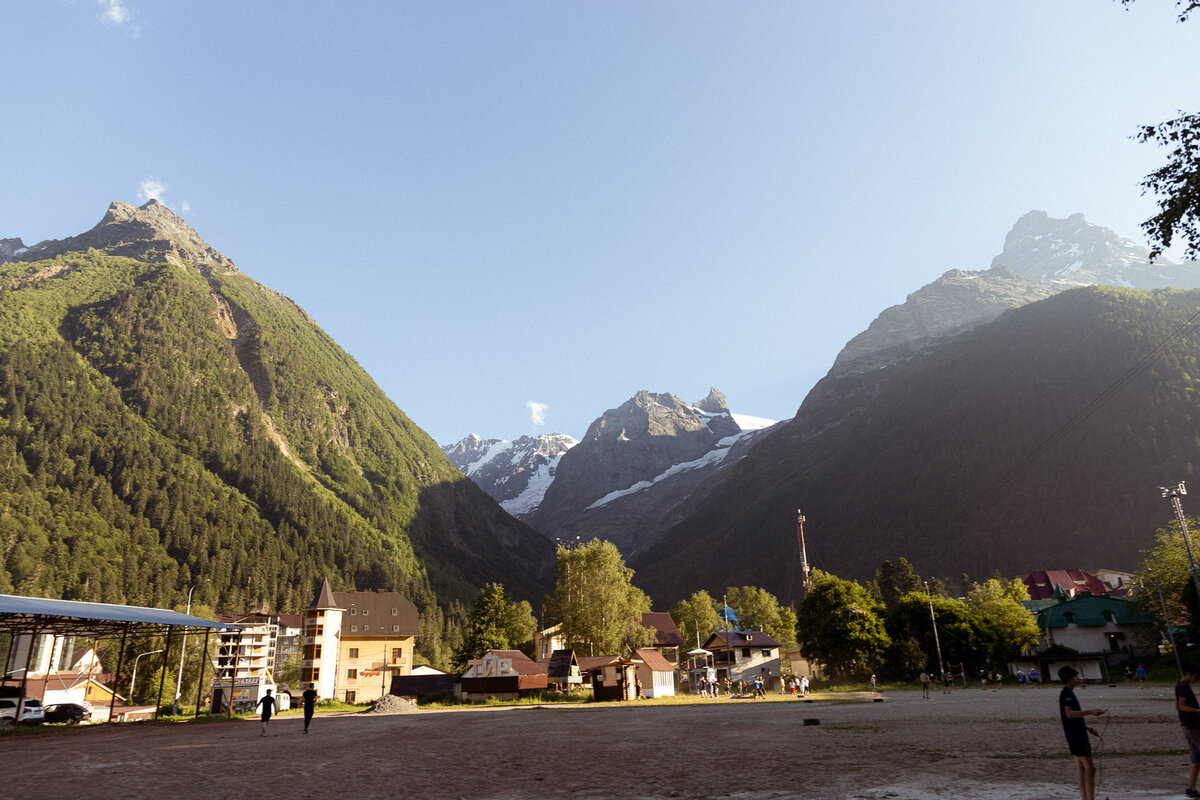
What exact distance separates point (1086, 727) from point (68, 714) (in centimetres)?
Result: 5389

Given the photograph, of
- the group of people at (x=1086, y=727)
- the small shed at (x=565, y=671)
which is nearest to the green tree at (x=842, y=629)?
the small shed at (x=565, y=671)

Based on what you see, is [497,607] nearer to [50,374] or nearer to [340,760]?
[340,760]

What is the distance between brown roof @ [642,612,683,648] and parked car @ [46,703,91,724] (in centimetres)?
7304

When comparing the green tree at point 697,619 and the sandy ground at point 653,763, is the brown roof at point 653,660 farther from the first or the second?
the sandy ground at point 653,763

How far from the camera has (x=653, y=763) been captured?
50.0ft

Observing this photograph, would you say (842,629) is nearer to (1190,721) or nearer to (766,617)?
(766,617)

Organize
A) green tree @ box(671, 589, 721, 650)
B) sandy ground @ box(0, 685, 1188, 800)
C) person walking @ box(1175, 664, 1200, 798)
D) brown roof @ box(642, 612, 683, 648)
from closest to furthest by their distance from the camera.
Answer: person walking @ box(1175, 664, 1200, 798) < sandy ground @ box(0, 685, 1188, 800) < brown roof @ box(642, 612, 683, 648) < green tree @ box(671, 589, 721, 650)

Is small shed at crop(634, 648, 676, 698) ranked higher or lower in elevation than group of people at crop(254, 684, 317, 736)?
lower

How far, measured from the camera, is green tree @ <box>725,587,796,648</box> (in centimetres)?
11731

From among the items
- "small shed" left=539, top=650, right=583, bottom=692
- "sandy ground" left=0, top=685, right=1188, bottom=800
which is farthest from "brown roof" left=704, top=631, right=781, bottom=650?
"sandy ground" left=0, top=685, right=1188, bottom=800

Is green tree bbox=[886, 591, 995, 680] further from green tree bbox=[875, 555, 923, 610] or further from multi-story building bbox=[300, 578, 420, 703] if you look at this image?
multi-story building bbox=[300, 578, 420, 703]

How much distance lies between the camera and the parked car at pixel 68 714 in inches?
1619

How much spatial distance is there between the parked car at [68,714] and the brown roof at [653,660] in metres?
47.4

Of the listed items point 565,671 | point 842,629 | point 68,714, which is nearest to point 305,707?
point 68,714
